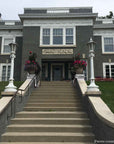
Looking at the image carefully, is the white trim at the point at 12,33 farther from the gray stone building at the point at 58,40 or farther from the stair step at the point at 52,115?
the stair step at the point at 52,115

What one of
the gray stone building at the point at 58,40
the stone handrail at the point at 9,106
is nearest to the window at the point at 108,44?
the gray stone building at the point at 58,40

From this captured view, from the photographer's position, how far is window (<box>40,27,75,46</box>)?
17.6 metres

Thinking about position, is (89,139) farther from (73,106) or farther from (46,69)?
(46,69)

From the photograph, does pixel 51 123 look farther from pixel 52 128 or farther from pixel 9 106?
pixel 9 106

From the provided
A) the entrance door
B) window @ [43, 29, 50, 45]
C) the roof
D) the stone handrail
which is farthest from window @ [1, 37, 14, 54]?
the stone handrail

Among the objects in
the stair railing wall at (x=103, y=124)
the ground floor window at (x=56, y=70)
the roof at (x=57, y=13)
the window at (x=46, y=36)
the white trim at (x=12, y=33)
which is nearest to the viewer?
the stair railing wall at (x=103, y=124)

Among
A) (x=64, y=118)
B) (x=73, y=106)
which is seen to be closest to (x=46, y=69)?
(x=73, y=106)

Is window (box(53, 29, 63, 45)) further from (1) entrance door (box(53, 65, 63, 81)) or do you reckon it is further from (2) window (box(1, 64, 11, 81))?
(2) window (box(1, 64, 11, 81))

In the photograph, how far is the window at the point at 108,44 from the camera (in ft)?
60.4

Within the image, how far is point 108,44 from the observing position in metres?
18.6

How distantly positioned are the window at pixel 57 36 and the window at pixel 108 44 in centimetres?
384

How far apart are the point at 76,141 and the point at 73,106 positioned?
251 cm

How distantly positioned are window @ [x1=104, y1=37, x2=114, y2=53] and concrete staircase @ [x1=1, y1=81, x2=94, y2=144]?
11391mm

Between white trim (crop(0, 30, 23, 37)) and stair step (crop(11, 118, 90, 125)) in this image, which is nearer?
stair step (crop(11, 118, 90, 125))
